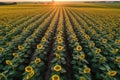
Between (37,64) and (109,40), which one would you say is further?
(109,40)

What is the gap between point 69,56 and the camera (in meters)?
7.55

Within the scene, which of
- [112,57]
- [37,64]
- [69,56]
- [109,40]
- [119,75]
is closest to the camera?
[37,64]

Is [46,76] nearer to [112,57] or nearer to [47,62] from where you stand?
[47,62]

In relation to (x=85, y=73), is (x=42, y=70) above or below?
below

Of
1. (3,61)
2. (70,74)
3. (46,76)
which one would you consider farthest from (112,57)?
(3,61)

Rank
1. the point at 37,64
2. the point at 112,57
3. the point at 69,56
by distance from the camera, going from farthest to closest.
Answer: the point at 69,56 < the point at 112,57 < the point at 37,64

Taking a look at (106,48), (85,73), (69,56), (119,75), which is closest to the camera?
(85,73)

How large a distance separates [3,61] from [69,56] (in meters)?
2.73

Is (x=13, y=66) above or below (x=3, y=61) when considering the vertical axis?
above

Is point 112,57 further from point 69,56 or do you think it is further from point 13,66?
point 13,66

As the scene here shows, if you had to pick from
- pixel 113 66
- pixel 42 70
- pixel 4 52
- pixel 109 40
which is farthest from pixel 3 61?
pixel 109 40

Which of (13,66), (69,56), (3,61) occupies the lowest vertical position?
(69,56)

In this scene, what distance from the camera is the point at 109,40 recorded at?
833 cm

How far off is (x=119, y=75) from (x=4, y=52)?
11.9 feet
